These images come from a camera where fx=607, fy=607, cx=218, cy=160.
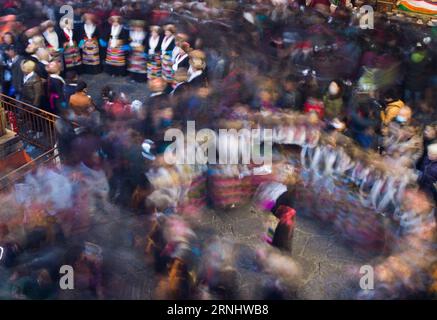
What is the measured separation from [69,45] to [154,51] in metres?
1.65

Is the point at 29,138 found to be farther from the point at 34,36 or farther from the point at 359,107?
the point at 359,107

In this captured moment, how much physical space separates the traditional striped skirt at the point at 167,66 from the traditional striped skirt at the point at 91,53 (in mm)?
1564

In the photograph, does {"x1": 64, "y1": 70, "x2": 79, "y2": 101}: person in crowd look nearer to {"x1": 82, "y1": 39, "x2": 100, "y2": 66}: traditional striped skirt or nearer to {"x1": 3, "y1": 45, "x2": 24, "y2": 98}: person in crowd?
{"x1": 3, "y1": 45, "x2": 24, "y2": 98}: person in crowd

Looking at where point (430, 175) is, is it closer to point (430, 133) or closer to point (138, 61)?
point (430, 133)

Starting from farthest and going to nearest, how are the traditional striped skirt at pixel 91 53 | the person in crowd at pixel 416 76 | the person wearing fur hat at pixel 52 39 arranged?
the traditional striped skirt at pixel 91 53 < the person wearing fur hat at pixel 52 39 < the person in crowd at pixel 416 76

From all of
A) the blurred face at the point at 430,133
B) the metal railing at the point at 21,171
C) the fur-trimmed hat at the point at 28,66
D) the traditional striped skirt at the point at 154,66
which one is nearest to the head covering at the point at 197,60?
the traditional striped skirt at the point at 154,66

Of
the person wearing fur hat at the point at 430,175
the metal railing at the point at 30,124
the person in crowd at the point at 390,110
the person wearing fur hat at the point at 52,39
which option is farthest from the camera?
the person wearing fur hat at the point at 52,39

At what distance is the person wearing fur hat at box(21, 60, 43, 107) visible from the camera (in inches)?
363

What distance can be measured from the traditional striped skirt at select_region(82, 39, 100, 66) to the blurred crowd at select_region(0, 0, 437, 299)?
0.04m

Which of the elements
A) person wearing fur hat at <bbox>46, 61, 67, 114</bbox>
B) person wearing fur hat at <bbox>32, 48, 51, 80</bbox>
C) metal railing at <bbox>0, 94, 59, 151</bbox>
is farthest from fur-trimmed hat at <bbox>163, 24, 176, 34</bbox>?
metal railing at <bbox>0, 94, 59, 151</bbox>

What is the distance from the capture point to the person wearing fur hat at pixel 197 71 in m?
9.28

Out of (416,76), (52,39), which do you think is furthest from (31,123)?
(416,76)

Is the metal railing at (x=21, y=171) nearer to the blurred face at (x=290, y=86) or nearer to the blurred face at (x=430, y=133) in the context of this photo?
the blurred face at (x=290, y=86)

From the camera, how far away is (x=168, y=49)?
1071 centimetres
